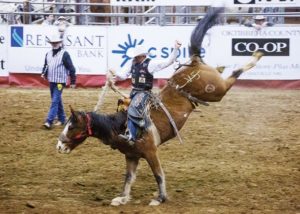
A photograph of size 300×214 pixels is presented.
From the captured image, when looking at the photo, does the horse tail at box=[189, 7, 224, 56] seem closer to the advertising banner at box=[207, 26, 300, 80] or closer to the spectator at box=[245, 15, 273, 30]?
the advertising banner at box=[207, 26, 300, 80]

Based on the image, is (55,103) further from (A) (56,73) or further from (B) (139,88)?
(B) (139,88)

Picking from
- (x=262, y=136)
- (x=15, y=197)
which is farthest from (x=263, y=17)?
(x=15, y=197)

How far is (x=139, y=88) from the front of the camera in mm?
7559

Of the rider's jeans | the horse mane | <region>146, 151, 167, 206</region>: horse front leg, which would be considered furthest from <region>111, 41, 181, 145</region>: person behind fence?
→ the rider's jeans

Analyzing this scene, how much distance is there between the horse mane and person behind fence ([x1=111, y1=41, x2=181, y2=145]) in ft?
0.33

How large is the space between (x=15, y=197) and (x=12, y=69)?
9.94 m

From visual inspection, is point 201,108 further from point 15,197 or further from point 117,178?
point 15,197

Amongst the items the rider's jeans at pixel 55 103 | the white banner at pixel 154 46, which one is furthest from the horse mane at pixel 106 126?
the white banner at pixel 154 46

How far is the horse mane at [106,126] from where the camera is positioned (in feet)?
23.6

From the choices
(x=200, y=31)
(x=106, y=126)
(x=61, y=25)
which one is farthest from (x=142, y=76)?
(x=61, y=25)

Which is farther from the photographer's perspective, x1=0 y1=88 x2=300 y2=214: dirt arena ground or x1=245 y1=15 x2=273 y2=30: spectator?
→ x1=245 y1=15 x2=273 y2=30: spectator

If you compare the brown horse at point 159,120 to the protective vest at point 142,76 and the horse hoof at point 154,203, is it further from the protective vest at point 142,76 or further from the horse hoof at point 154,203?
the protective vest at point 142,76

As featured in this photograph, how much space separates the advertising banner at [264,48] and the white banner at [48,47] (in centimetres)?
286

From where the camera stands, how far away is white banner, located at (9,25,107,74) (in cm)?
1658
